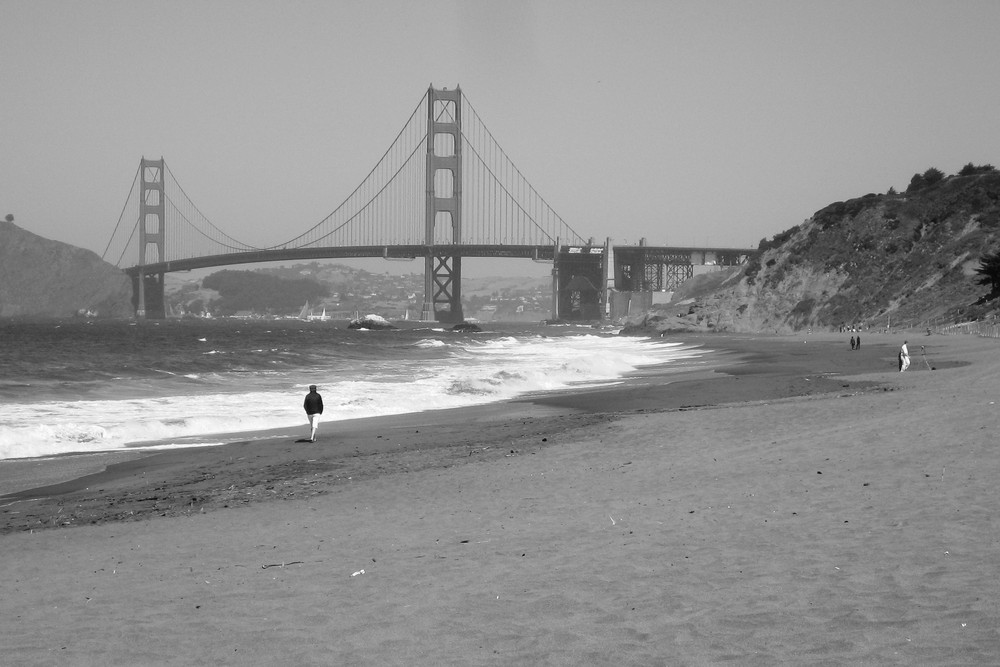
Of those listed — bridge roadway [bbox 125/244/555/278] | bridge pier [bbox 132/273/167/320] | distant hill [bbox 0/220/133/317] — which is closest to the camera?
bridge roadway [bbox 125/244/555/278]

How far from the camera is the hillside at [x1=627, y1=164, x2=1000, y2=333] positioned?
44.7m

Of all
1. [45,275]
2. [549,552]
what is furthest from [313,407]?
[45,275]

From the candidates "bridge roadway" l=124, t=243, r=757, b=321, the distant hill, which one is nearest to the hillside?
"bridge roadway" l=124, t=243, r=757, b=321

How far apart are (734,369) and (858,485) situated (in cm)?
1948

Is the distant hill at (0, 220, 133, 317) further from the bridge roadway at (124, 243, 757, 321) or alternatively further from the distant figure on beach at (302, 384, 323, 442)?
the distant figure on beach at (302, 384, 323, 442)

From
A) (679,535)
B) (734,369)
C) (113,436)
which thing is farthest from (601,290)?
(679,535)

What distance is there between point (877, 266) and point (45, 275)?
119 metres

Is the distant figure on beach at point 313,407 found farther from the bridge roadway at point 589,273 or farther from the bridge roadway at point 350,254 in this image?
the bridge roadway at point 589,273

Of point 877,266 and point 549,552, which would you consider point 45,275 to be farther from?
point 549,552

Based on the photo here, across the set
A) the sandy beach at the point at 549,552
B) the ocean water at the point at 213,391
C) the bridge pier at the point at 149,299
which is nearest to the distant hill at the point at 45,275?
the bridge pier at the point at 149,299

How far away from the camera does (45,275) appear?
447 ft

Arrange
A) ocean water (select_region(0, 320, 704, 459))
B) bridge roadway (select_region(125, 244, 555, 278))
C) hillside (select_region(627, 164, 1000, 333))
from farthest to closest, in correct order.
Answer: bridge roadway (select_region(125, 244, 555, 278)) < hillside (select_region(627, 164, 1000, 333)) < ocean water (select_region(0, 320, 704, 459))

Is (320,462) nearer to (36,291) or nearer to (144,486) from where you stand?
(144,486)

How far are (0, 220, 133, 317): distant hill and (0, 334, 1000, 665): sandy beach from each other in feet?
427
